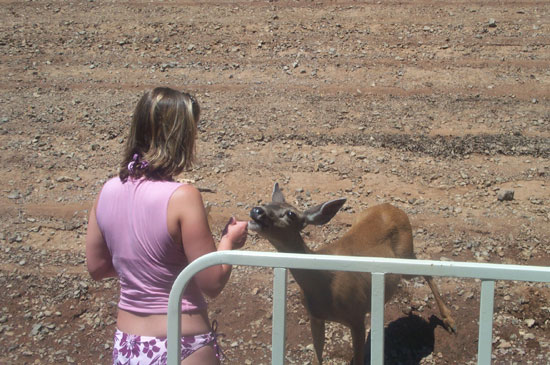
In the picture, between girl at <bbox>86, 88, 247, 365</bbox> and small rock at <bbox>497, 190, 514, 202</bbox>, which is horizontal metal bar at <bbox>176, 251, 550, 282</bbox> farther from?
small rock at <bbox>497, 190, 514, 202</bbox>

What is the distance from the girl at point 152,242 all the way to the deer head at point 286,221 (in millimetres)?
1563

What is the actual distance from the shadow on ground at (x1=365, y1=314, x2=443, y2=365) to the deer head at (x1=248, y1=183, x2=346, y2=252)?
1.39 metres

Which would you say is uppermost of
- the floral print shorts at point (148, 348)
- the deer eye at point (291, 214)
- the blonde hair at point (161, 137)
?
the blonde hair at point (161, 137)

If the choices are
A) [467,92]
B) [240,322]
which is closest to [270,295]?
[240,322]

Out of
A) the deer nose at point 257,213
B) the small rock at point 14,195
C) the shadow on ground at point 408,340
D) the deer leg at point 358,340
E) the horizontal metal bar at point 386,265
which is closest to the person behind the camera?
the horizontal metal bar at point 386,265

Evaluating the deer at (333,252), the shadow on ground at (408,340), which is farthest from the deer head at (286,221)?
the shadow on ground at (408,340)

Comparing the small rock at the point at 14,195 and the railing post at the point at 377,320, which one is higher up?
the railing post at the point at 377,320

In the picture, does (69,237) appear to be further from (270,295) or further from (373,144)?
(373,144)

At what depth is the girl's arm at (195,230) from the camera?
2344mm

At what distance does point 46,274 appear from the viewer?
19.8 feet

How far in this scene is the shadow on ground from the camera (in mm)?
5023

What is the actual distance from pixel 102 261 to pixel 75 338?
9.65 feet

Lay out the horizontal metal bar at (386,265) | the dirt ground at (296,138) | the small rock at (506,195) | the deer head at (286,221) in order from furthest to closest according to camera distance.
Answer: the small rock at (506,195)
the dirt ground at (296,138)
the deer head at (286,221)
the horizontal metal bar at (386,265)

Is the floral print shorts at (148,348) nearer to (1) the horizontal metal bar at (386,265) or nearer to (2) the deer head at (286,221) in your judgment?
(1) the horizontal metal bar at (386,265)
